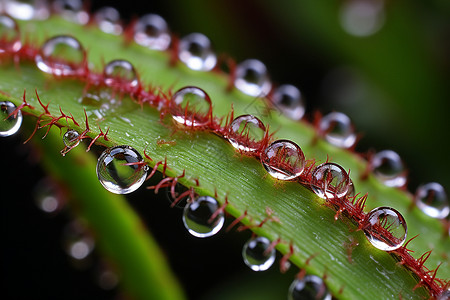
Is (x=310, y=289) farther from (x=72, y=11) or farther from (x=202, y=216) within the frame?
(x=72, y=11)

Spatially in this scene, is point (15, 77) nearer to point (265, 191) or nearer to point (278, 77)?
point (265, 191)

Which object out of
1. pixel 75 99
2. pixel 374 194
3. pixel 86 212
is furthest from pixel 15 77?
pixel 374 194

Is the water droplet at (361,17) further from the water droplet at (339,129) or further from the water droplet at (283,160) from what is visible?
the water droplet at (283,160)

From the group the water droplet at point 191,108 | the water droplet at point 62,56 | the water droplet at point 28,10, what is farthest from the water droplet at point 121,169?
the water droplet at point 28,10

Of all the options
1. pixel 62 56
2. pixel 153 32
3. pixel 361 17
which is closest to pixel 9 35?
Result: pixel 62 56

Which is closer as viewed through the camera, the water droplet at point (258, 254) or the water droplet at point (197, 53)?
the water droplet at point (258, 254)

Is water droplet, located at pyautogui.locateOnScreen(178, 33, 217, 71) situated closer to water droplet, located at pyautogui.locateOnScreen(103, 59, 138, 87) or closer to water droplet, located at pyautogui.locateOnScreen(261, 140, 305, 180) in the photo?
water droplet, located at pyautogui.locateOnScreen(103, 59, 138, 87)
